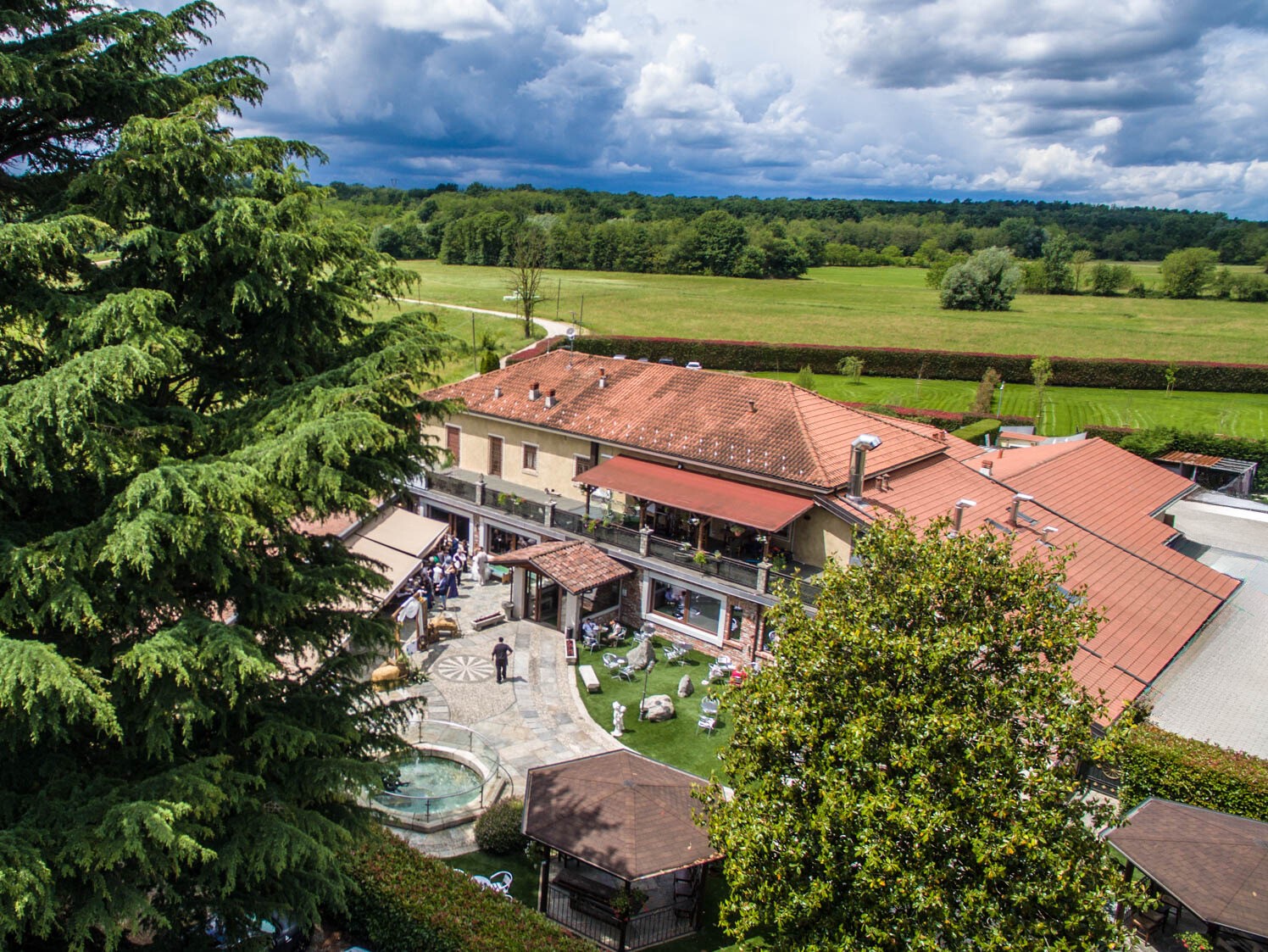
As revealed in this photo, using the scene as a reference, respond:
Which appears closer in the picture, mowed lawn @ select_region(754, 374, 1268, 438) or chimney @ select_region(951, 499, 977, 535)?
chimney @ select_region(951, 499, 977, 535)

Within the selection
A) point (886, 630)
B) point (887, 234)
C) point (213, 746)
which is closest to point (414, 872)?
point (213, 746)

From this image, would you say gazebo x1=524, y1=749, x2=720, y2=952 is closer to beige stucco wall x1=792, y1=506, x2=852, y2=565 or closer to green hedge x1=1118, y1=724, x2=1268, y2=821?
green hedge x1=1118, y1=724, x2=1268, y2=821

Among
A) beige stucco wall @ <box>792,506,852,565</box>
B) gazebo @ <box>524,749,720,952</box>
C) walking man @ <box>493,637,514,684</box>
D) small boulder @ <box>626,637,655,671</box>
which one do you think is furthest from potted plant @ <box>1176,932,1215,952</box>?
walking man @ <box>493,637,514,684</box>

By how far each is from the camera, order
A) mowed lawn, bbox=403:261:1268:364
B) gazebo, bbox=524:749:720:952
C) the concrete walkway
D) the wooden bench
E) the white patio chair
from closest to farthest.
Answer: gazebo, bbox=524:749:720:952 < the concrete walkway < the white patio chair < the wooden bench < mowed lawn, bbox=403:261:1268:364

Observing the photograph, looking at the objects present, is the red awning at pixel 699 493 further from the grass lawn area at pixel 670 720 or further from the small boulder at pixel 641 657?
the grass lawn area at pixel 670 720

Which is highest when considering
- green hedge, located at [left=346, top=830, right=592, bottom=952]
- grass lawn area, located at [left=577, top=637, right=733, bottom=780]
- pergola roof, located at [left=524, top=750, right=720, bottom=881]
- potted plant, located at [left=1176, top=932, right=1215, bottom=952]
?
potted plant, located at [left=1176, top=932, right=1215, bottom=952]

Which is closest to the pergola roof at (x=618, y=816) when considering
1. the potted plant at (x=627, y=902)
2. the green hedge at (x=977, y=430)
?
the potted plant at (x=627, y=902)

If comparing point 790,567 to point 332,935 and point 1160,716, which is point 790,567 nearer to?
point 1160,716
